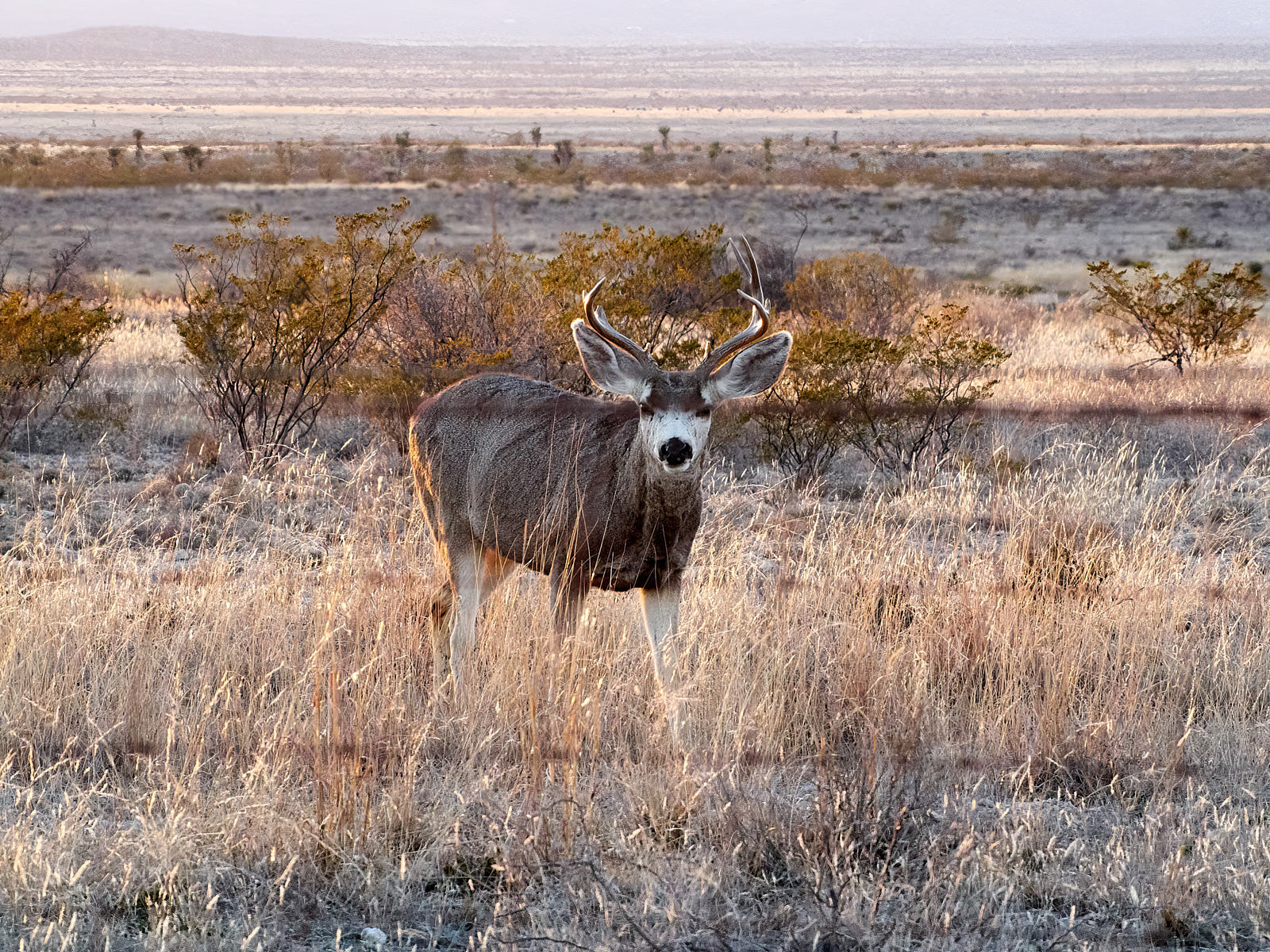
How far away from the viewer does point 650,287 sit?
13.1 metres

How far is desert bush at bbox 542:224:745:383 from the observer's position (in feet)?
38.7

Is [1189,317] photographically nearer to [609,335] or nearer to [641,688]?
[641,688]

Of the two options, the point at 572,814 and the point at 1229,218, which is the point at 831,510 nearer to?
the point at 572,814

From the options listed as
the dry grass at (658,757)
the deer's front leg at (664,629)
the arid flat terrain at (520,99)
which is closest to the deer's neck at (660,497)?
the deer's front leg at (664,629)

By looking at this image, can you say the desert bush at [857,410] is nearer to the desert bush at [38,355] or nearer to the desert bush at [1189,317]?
the desert bush at [1189,317]

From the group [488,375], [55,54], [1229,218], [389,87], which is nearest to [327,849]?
[488,375]

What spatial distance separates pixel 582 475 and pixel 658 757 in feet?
4.28

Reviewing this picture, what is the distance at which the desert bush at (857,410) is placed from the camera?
11328 mm

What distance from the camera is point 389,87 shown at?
175m

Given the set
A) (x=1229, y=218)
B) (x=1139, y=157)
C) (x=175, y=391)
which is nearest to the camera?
(x=175, y=391)

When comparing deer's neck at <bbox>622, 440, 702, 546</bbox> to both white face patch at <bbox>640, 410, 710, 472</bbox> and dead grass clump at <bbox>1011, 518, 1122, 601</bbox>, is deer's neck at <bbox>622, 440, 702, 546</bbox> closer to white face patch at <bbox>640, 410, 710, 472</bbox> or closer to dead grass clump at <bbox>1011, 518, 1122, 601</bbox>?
white face patch at <bbox>640, 410, 710, 472</bbox>

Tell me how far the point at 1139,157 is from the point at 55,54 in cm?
15018

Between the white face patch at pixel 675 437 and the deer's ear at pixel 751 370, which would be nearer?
the white face patch at pixel 675 437

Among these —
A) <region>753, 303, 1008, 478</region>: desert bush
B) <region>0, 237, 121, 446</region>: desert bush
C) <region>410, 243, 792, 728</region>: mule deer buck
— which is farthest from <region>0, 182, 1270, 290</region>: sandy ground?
<region>410, 243, 792, 728</region>: mule deer buck
